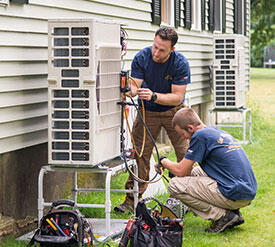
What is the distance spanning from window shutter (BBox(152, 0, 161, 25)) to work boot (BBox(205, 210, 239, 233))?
5.00 meters

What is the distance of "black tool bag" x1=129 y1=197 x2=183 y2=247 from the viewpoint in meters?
5.05

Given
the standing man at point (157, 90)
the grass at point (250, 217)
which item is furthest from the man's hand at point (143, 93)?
the grass at point (250, 217)

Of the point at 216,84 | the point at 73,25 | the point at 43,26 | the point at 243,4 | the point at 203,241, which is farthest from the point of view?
the point at 243,4

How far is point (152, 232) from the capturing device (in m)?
5.12

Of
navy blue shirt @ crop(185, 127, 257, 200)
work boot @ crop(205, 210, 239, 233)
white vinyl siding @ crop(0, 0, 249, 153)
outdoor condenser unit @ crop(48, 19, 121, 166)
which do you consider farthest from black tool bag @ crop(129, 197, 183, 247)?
white vinyl siding @ crop(0, 0, 249, 153)

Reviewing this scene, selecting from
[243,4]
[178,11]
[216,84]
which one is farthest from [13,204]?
[243,4]

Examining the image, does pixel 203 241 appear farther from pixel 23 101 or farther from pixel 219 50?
pixel 219 50

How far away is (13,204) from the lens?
231 inches

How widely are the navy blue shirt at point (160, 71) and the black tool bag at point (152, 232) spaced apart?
1888 mm

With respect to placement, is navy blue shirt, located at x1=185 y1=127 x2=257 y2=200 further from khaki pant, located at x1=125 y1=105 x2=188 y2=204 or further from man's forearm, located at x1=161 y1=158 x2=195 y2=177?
khaki pant, located at x1=125 y1=105 x2=188 y2=204

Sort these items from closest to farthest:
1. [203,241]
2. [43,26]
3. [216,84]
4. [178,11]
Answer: [203,241], [43,26], [178,11], [216,84]

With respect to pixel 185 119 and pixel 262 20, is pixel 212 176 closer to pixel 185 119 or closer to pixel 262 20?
pixel 185 119

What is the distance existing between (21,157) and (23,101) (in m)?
0.55

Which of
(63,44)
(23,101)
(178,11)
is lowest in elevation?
(23,101)
